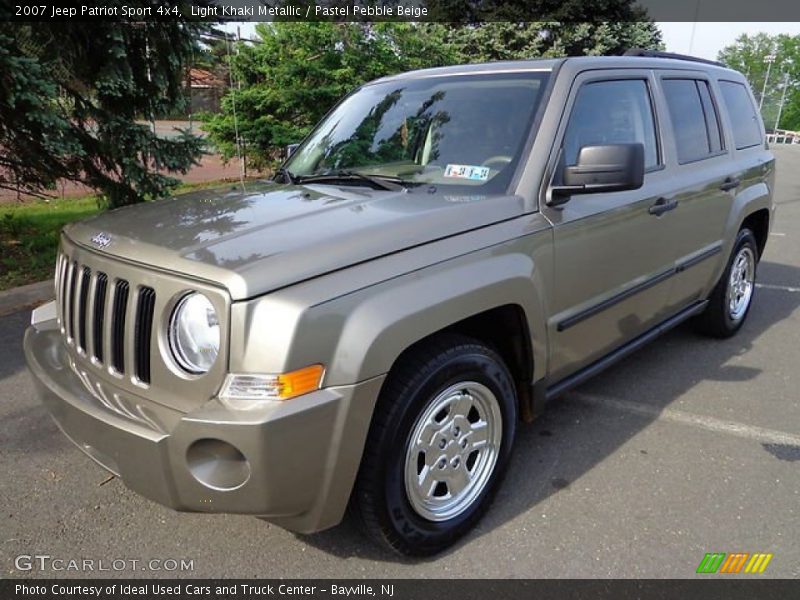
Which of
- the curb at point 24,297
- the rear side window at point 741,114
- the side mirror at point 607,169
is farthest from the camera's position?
the curb at point 24,297

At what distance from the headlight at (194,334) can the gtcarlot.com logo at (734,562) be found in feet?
6.57

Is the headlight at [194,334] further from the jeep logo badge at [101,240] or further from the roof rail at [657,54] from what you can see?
the roof rail at [657,54]

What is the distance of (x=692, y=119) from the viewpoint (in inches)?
156

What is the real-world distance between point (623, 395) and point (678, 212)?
115 centimetres

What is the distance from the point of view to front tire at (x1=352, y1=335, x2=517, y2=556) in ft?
7.24

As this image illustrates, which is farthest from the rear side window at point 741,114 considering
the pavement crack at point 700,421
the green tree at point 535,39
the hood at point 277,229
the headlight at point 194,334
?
the green tree at point 535,39

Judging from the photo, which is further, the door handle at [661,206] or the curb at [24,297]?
the curb at [24,297]

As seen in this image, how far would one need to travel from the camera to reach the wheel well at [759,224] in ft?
15.9

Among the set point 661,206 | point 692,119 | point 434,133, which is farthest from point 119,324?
point 692,119

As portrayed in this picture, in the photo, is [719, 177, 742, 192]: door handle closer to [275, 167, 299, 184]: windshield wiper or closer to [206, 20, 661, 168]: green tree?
[275, 167, 299, 184]: windshield wiper

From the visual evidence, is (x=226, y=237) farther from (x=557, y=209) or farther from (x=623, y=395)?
(x=623, y=395)

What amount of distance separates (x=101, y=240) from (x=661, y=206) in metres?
2.79
